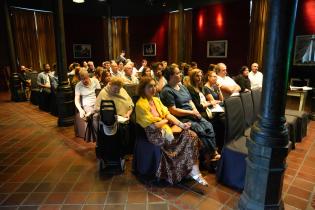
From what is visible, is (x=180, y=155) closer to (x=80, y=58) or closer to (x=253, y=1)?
Result: (x=253, y=1)

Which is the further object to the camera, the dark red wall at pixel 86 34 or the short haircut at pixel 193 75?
the dark red wall at pixel 86 34

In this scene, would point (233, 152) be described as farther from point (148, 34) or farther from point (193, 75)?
point (148, 34)

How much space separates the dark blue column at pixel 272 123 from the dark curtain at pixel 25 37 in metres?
10.2

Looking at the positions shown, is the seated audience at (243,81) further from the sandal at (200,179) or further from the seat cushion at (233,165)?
the sandal at (200,179)

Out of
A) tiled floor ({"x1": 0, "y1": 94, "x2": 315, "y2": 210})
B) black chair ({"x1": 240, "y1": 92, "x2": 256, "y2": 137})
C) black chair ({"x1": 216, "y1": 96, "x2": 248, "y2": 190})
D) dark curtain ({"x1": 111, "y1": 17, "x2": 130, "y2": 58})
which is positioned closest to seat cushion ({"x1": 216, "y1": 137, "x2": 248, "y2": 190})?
black chair ({"x1": 216, "y1": 96, "x2": 248, "y2": 190})

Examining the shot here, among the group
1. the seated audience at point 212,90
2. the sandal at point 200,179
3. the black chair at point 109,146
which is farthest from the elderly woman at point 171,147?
the seated audience at point 212,90

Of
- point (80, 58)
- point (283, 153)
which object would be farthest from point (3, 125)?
point (80, 58)

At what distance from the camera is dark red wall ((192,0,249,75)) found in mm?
8664

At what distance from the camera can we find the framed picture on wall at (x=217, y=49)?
9.30m

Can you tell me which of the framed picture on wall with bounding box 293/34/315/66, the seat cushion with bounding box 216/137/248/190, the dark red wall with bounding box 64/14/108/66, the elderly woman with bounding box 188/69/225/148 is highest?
the dark red wall with bounding box 64/14/108/66

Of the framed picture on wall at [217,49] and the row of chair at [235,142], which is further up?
the framed picture on wall at [217,49]

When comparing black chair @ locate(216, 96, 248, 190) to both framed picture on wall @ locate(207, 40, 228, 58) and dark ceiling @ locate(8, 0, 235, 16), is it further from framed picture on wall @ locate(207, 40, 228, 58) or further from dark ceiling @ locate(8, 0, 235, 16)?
dark ceiling @ locate(8, 0, 235, 16)

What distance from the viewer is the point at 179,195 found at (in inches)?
98.4

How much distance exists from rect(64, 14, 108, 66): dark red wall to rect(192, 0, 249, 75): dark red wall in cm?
483
